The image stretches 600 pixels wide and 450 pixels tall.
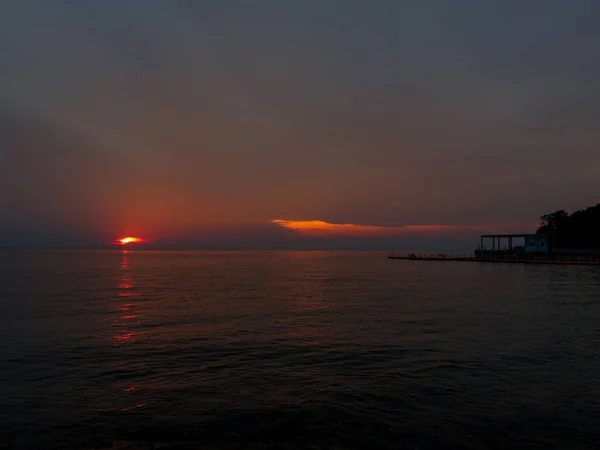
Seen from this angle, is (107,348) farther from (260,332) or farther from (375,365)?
(375,365)

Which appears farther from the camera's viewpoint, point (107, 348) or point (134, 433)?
point (107, 348)

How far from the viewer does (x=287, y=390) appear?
15992 millimetres

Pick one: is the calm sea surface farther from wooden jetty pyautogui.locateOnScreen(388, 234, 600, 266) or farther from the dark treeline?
the dark treeline

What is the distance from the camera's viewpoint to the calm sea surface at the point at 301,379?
12289 mm

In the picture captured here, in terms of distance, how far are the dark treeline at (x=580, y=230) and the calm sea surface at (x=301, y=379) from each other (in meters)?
114

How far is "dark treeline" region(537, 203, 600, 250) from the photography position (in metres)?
Answer: 130

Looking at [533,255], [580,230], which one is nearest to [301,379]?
[533,255]

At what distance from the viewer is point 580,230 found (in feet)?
445

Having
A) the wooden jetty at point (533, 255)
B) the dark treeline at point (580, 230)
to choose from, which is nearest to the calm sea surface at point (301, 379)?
the wooden jetty at point (533, 255)

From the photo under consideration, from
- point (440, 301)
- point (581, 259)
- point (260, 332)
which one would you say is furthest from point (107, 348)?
point (581, 259)

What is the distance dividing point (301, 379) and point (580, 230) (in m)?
146

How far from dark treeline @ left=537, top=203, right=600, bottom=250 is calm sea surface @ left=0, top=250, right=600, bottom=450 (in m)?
114

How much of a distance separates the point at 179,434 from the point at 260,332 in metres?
15.5

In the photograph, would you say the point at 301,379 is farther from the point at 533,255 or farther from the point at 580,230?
the point at 580,230
